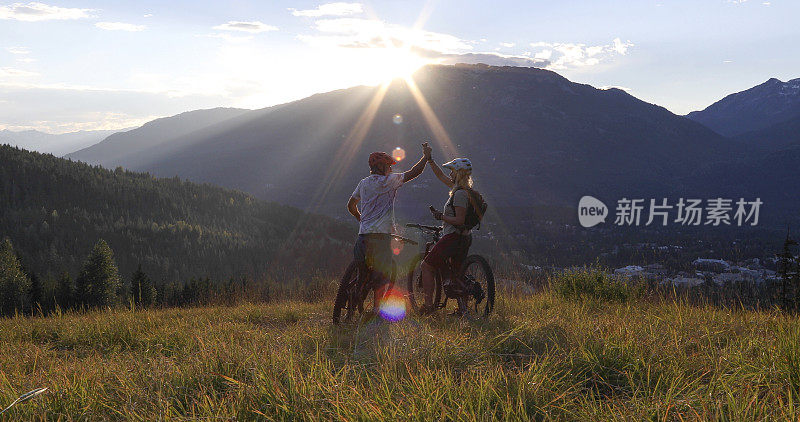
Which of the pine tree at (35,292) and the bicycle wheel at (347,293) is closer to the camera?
the bicycle wheel at (347,293)

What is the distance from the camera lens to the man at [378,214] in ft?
21.8

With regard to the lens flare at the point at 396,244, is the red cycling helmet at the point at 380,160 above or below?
above

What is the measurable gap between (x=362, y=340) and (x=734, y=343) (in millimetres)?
3688

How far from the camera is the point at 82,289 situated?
2523cm

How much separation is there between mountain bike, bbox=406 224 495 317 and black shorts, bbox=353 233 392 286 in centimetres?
43

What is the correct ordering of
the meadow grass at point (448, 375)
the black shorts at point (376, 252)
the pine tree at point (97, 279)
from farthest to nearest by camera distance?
the pine tree at point (97, 279)
the black shorts at point (376, 252)
the meadow grass at point (448, 375)

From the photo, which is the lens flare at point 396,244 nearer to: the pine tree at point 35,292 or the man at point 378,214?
the man at point 378,214

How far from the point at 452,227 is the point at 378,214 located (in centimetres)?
107

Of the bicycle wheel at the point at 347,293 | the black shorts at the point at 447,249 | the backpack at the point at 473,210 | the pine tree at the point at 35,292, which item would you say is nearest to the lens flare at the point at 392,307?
the bicycle wheel at the point at 347,293

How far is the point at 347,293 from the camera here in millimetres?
6855

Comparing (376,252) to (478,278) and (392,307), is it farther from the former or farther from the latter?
(478,278)

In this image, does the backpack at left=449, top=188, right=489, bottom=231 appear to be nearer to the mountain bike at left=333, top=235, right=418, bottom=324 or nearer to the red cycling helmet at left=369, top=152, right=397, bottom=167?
the mountain bike at left=333, top=235, right=418, bottom=324

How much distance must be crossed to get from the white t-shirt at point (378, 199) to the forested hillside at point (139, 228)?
57.3 m

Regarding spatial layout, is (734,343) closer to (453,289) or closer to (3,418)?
(453,289)
